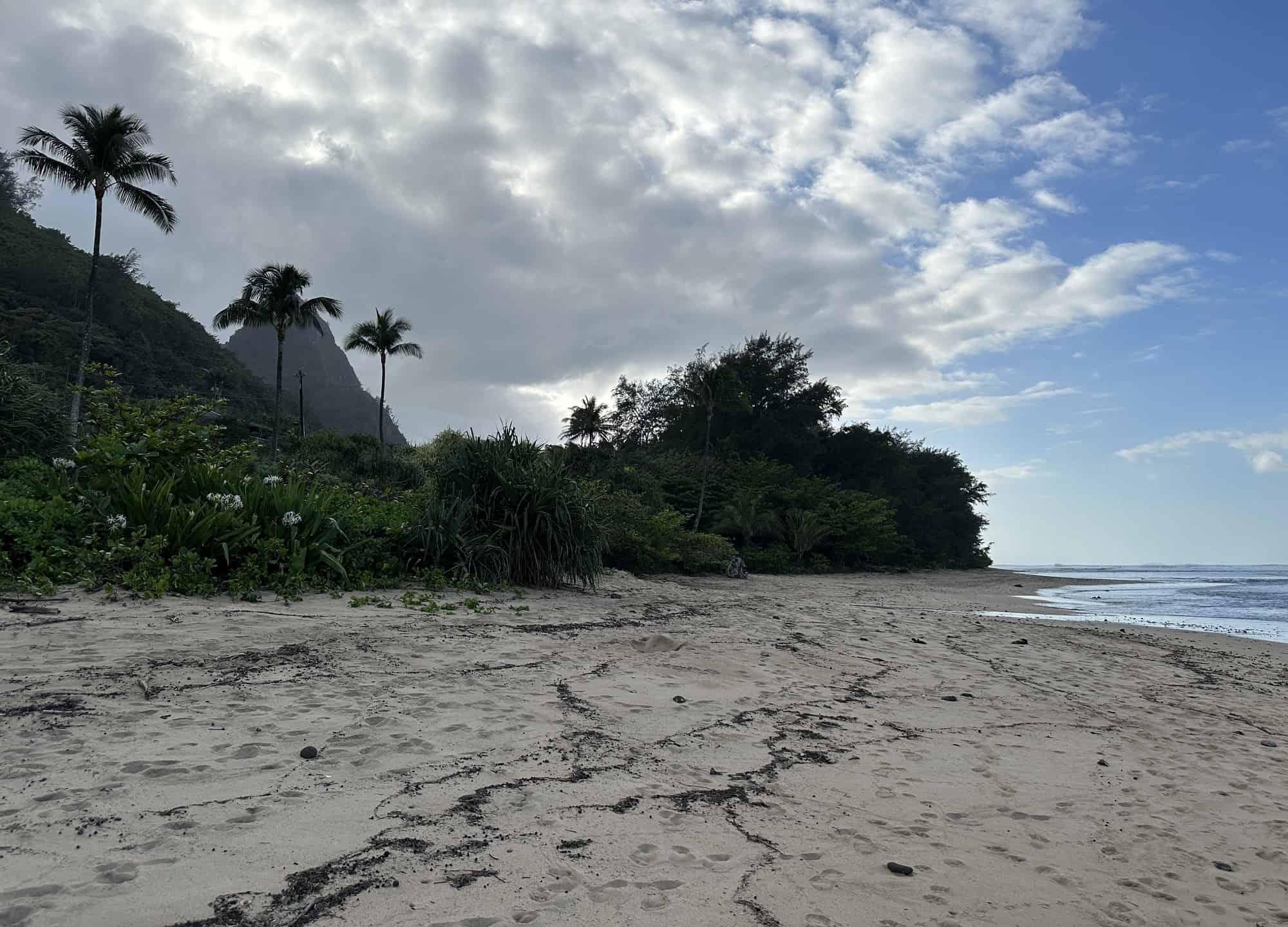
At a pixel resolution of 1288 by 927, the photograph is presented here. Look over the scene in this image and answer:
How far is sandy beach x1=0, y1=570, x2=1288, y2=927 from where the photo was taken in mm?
2117

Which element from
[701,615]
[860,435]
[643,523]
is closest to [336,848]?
[701,615]

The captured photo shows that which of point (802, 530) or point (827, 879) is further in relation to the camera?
point (802, 530)

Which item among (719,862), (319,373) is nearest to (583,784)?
(719,862)

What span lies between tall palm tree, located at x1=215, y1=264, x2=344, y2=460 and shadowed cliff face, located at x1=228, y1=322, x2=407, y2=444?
240 ft

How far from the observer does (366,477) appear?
2645 centimetres

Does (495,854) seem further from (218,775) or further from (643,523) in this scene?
(643,523)

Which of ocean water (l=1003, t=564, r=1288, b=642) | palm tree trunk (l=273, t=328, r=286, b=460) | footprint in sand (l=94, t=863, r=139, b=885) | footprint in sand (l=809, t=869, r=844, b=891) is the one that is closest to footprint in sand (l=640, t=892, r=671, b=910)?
footprint in sand (l=809, t=869, r=844, b=891)

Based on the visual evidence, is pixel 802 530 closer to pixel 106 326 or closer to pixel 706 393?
pixel 706 393

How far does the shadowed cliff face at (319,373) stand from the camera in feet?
356

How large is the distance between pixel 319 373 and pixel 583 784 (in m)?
138

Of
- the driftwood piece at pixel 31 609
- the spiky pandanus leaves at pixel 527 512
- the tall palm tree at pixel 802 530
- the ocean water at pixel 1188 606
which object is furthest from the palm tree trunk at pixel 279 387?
the ocean water at pixel 1188 606

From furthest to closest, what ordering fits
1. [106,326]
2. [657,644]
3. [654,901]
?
[106,326], [657,644], [654,901]

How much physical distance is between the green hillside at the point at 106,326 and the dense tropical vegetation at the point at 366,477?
183 mm

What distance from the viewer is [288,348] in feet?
405
